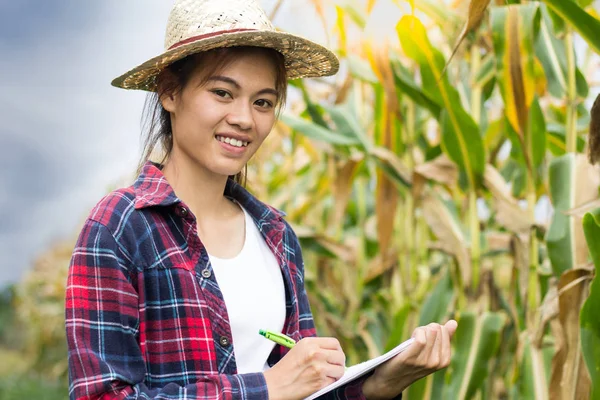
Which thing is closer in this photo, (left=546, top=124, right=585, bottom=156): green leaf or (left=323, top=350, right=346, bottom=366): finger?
(left=323, top=350, right=346, bottom=366): finger

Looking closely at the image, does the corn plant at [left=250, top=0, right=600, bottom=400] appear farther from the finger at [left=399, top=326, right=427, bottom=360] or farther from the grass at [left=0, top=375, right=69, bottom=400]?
the grass at [left=0, top=375, right=69, bottom=400]

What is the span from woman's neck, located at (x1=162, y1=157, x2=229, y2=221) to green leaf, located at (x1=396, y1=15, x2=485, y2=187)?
729 mm

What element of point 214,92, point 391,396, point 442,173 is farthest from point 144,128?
point 442,173

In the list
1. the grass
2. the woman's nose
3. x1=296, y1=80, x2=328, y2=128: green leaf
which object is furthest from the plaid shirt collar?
the grass

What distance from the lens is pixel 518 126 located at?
1.45 m

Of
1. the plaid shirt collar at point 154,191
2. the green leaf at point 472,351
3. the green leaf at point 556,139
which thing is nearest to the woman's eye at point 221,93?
the plaid shirt collar at point 154,191

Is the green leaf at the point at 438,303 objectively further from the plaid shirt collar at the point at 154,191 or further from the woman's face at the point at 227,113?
the woman's face at the point at 227,113

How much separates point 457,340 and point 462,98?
1.85 ft

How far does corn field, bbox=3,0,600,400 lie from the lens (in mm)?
1328

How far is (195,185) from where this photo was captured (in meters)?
0.94

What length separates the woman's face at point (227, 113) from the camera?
879 millimetres

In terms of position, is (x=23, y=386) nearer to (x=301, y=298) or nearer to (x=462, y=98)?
(x=462, y=98)

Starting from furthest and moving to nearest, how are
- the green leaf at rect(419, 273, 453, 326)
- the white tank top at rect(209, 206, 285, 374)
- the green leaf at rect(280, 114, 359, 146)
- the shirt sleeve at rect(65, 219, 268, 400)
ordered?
the green leaf at rect(280, 114, 359, 146) → the green leaf at rect(419, 273, 453, 326) → the white tank top at rect(209, 206, 285, 374) → the shirt sleeve at rect(65, 219, 268, 400)

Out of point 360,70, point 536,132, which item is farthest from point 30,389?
point 536,132
